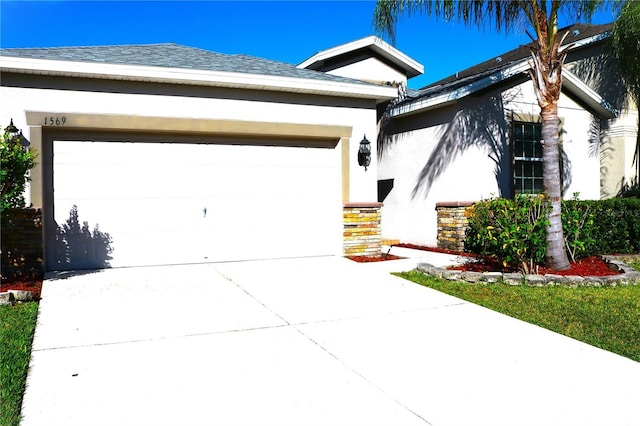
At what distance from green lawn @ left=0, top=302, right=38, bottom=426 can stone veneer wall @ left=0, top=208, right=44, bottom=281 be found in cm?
203

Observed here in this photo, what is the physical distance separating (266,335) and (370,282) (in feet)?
9.76

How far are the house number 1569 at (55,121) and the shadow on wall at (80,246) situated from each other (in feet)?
4.51

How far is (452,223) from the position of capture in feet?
37.5

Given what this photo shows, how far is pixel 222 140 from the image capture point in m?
9.55

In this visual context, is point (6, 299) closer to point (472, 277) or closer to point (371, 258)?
point (371, 258)

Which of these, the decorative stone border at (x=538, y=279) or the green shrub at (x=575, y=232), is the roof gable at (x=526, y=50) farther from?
the decorative stone border at (x=538, y=279)

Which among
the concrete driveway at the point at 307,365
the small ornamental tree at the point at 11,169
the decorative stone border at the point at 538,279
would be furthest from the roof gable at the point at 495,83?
the small ornamental tree at the point at 11,169

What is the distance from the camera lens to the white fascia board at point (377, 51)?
14.7m

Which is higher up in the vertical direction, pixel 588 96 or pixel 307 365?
pixel 588 96

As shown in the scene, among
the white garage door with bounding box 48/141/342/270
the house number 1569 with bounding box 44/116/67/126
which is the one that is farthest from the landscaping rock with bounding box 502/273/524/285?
the house number 1569 with bounding box 44/116/67/126

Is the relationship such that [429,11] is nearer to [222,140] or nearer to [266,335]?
[222,140]

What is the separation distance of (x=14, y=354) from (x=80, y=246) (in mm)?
4464

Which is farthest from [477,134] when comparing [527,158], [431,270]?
[431,270]

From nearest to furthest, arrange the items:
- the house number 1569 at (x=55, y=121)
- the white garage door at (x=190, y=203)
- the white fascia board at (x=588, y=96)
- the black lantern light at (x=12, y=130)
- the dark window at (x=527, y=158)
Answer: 1. the black lantern light at (x=12, y=130)
2. the house number 1569 at (x=55, y=121)
3. the white garage door at (x=190, y=203)
4. the dark window at (x=527, y=158)
5. the white fascia board at (x=588, y=96)
